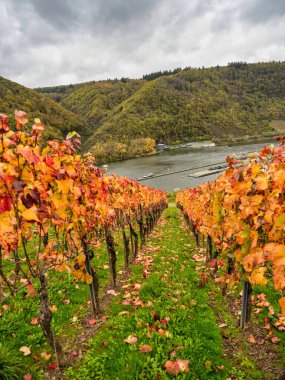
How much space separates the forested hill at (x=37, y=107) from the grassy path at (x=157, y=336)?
4968 inches

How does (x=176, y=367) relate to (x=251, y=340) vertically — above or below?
above

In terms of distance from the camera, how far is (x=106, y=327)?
496 centimetres

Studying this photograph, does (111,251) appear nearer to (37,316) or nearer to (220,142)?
(37,316)

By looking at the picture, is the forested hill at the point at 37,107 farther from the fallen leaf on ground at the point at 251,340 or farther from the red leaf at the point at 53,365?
the fallen leaf on ground at the point at 251,340

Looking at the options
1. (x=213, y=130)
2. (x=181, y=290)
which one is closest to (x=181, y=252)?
(x=181, y=290)

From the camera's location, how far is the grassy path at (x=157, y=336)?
3.71m

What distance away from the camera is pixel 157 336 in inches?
170

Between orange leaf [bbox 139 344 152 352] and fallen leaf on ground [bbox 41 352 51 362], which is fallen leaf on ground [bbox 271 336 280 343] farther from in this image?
fallen leaf on ground [bbox 41 352 51 362]

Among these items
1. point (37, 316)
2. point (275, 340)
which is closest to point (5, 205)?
point (37, 316)

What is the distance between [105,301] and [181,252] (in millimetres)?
5029

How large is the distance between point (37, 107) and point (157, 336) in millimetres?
162215

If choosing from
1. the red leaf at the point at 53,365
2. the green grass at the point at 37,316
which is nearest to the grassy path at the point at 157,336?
the red leaf at the point at 53,365

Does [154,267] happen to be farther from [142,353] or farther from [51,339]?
[51,339]

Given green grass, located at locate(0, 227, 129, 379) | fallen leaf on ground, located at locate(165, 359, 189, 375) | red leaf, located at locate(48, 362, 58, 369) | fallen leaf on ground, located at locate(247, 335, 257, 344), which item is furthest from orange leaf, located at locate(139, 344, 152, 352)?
fallen leaf on ground, located at locate(247, 335, 257, 344)
